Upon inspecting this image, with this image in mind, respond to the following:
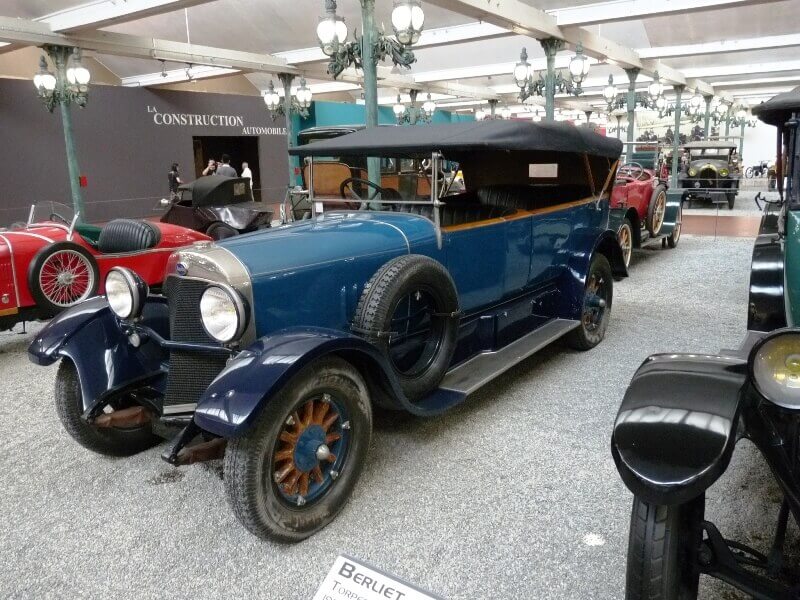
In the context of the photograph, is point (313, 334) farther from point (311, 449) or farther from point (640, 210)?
point (640, 210)

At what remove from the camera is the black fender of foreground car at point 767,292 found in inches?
126

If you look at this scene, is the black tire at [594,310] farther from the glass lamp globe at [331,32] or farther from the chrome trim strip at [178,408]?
the glass lamp globe at [331,32]

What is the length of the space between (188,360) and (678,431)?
2.01m

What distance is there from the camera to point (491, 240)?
3.74m

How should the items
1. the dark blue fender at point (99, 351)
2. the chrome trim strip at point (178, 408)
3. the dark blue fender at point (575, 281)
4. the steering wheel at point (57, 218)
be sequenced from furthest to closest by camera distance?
the steering wheel at point (57, 218), the dark blue fender at point (575, 281), the dark blue fender at point (99, 351), the chrome trim strip at point (178, 408)

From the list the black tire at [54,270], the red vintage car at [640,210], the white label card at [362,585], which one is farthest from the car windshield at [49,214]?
the red vintage car at [640,210]

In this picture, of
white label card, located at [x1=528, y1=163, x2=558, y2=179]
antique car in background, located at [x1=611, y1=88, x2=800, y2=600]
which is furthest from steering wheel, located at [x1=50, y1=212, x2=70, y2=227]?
antique car in background, located at [x1=611, y1=88, x2=800, y2=600]

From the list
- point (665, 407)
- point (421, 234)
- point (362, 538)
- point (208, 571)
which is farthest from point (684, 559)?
point (421, 234)

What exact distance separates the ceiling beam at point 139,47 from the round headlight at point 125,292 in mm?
9297

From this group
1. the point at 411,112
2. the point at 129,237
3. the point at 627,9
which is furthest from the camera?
the point at 411,112

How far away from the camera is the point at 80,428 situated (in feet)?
9.69

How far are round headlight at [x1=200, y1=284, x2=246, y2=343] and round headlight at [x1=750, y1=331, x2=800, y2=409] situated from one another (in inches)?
70.0

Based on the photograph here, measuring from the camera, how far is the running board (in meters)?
3.31

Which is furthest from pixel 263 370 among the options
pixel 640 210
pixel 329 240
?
pixel 640 210
